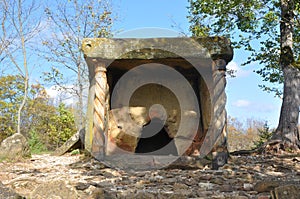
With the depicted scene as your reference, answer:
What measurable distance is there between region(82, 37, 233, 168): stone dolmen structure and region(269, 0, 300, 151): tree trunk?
203 centimetres

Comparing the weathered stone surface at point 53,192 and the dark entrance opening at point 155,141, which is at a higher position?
the dark entrance opening at point 155,141

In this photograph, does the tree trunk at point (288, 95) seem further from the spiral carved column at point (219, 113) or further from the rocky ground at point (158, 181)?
the spiral carved column at point (219, 113)

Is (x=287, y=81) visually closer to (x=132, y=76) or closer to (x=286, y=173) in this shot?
(x=286, y=173)

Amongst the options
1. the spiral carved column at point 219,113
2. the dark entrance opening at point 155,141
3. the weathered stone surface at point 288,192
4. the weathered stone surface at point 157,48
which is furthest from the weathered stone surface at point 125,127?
the weathered stone surface at point 288,192

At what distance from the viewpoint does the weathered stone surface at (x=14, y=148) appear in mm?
6461

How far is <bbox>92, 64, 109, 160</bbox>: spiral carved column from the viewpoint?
5.57m

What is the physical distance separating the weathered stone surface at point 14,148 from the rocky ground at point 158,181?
1.66 ft

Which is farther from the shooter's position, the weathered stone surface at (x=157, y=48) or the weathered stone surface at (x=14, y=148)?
the weathered stone surface at (x=14, y=148)

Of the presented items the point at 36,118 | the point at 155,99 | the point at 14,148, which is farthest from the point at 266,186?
the point at 36,118

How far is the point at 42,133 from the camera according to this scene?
50.6ft

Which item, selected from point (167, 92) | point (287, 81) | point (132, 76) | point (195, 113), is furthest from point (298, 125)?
point (132, 76)

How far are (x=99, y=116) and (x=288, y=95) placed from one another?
4825mm

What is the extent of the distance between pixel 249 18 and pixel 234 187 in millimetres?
5497

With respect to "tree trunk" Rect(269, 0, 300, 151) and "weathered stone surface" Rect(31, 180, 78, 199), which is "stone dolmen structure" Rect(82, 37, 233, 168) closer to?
"tree trunk" Rect(269, 0, 300, 151)
